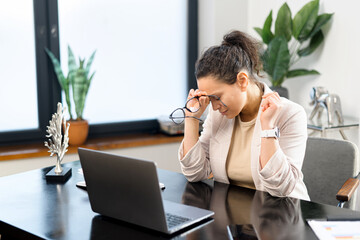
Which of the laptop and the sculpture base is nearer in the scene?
the laptop

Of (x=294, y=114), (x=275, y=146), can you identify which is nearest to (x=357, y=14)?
(x=294, y=114)

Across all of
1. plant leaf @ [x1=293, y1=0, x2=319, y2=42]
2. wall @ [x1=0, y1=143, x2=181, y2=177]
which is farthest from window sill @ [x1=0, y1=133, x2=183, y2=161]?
plant leaf @ [x1=293, y1=0, x2=319, y2=42]

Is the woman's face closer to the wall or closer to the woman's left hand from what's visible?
the woman's left hand

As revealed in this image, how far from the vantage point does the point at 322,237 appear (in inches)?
51.1

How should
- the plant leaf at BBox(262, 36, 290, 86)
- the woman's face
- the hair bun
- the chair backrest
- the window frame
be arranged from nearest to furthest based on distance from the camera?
the woman's face → the hair bun → the chair backrest → the plant leaf at BBox(262, 36, 290, 86) → the window frame

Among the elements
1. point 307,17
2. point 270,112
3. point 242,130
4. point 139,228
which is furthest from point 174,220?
point 307,17

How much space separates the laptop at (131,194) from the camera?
1.33 meters

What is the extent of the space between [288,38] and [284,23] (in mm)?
113

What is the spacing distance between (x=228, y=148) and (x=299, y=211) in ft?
1.71

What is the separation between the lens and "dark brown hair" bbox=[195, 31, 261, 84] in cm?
182

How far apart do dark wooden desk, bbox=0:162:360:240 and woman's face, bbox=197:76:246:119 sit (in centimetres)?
31

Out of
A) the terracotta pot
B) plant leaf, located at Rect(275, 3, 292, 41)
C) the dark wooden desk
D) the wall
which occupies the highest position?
plant leaf, located at Rect(275, 3, 292, 41)

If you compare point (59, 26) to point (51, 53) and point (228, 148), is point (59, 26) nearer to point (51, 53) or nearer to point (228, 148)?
point (51, 53)

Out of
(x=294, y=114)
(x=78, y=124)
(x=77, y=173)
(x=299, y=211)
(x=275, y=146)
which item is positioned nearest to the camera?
(x=299, y=211)
